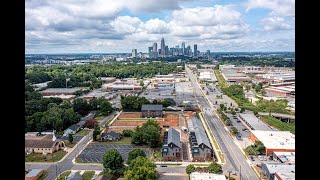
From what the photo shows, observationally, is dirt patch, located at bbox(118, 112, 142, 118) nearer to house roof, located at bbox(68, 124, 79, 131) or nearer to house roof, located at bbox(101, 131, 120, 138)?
house roof, located at bbox(68, 124, 79, 131)

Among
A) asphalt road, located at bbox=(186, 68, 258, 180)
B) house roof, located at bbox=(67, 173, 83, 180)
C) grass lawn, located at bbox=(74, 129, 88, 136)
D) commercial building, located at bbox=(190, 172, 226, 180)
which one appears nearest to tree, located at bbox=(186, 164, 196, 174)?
commercial building, located at bbox=(190, 172, 226, 180)

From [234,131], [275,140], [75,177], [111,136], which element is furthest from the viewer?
[234,131]

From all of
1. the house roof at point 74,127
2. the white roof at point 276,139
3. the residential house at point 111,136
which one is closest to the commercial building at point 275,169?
the white roof at point 276,139

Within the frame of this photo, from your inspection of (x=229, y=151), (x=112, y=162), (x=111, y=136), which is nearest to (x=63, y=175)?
(x=112, y=162)

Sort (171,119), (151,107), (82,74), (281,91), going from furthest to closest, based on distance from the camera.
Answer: (82,74) < (281,91) < (151,107) < (171,119)

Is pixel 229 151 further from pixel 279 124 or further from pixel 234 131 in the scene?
pixel 279 124
